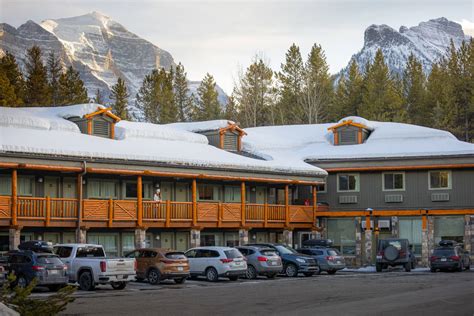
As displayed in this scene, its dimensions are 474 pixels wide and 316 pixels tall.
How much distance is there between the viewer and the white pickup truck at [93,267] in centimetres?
3097

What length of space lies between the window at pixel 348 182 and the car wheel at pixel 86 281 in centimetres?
2731

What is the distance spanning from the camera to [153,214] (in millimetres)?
44531

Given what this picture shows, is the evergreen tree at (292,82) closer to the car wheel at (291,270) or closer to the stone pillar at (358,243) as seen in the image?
the stone pillar at (358,243)

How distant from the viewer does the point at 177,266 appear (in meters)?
34.3

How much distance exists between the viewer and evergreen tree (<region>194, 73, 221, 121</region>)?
92.3m

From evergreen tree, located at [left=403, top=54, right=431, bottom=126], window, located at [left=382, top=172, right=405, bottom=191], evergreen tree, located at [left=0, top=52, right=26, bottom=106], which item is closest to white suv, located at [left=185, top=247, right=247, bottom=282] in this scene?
window, located at [left=382, top=172, right=405, bottom=191]

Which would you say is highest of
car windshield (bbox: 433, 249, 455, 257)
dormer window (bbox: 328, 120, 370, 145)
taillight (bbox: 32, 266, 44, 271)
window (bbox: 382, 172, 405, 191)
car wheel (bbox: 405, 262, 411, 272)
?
dormer window (bbox: 328, 120, 370, 145)

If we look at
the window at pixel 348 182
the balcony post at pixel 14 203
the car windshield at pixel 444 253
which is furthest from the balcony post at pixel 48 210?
the window at pixel 348 182

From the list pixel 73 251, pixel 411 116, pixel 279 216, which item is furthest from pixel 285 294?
pixel 411 116

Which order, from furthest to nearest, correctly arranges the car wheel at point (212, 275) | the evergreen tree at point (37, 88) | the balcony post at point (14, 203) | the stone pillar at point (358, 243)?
the evergreen tree at point (37, 88)
the stone pillar at point (358, 243)
the balcony post at point (14, 203)
the car wheel at point (212, 275)

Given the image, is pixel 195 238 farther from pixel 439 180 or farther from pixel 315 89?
pixel 315 89

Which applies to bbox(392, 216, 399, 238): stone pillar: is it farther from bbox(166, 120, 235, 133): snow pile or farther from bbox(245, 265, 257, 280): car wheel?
bbox(245, 265, 257, 280): car wheel

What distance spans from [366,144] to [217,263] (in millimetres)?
23686

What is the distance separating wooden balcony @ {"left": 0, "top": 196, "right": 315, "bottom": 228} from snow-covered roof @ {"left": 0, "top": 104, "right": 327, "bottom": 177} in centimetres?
225
